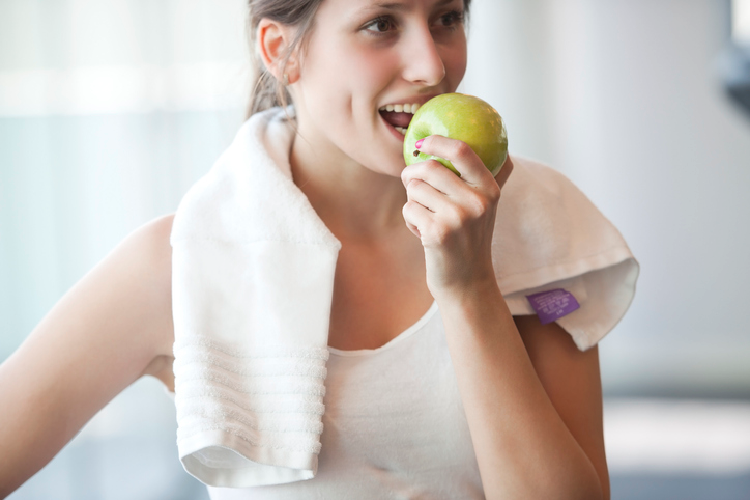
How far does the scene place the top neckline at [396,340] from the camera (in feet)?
3.47

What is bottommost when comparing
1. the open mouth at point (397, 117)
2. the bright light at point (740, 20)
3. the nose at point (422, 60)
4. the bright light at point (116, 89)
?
the open mouth at point (397, 117)

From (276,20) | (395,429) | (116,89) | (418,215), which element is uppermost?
(116,89)

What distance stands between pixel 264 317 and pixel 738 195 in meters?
2.93

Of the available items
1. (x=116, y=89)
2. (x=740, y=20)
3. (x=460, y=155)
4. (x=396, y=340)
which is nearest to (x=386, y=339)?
(x=396, y=340)

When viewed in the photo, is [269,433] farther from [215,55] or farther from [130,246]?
[215,55]

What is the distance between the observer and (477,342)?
97 cm

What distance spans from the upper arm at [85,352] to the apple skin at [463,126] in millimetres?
447

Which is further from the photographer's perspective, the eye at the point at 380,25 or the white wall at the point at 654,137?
the white wall at the point at 654,137

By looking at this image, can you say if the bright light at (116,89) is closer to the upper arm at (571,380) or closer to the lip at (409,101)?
the lip at (409,101)

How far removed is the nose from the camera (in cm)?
99

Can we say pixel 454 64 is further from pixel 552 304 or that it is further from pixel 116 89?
pixel 116 89

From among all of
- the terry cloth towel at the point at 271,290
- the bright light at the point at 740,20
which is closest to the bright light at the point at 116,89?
the terry cloth towel at the point at 271,290

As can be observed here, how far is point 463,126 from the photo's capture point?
0.93 meters

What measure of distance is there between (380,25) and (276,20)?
193mm
